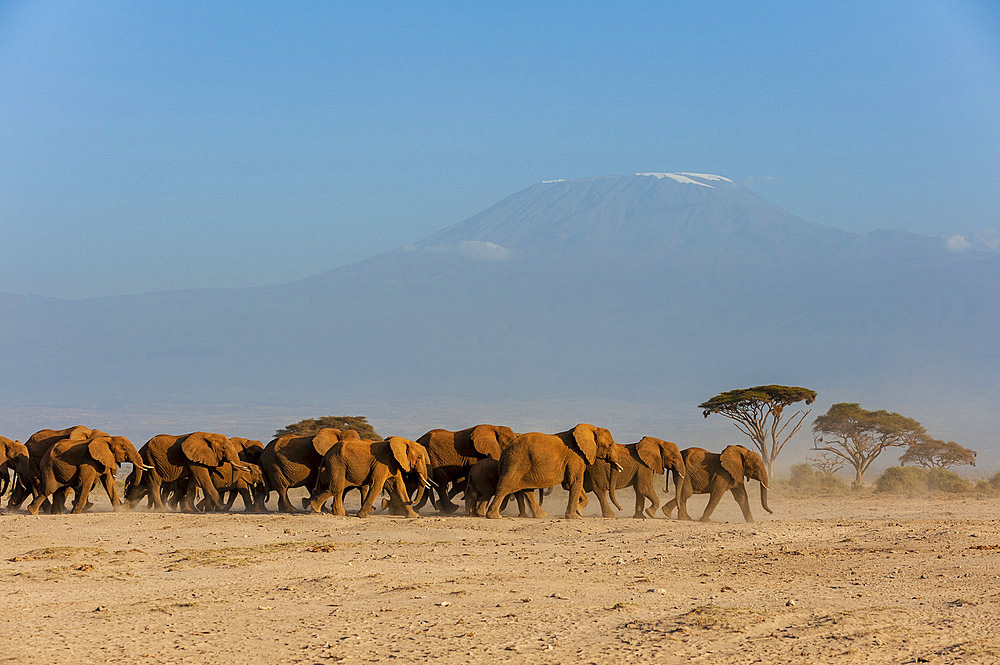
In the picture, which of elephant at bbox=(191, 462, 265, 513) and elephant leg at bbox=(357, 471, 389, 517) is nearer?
elephant leg at bbox=(357, 471, 389, 517)

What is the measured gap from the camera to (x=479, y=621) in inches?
481

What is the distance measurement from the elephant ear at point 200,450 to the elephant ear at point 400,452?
5.57 m

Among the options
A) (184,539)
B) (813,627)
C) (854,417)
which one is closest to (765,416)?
(854,417)

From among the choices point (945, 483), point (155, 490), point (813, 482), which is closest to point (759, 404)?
point (813, 482)

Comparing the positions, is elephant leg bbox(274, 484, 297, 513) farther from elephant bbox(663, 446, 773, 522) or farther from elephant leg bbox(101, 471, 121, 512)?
elephant bbox(663, 446, 773, 522)

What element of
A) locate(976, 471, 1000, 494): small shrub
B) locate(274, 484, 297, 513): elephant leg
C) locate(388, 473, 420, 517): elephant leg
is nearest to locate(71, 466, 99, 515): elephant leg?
locate(274, 484, 297, 513): elephant leg

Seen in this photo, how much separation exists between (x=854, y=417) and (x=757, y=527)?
123 feet

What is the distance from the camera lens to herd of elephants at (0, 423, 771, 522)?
26.2m

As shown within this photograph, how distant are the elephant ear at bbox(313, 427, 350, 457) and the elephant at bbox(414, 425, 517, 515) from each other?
2123 millimetres

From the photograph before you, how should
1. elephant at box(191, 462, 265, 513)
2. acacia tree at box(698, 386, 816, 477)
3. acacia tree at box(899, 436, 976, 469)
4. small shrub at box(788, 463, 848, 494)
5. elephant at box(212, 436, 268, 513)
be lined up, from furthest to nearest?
acacia tree at box(899, 436, 976, 469) → acacia tree at box(698, 386, 816, 477) → small shrub at box(788, 463, 848, 494) → elephant at box(212, 436, 268, 513) → elephant at box(191, 462, 265, 513)

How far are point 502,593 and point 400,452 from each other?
40.4ft

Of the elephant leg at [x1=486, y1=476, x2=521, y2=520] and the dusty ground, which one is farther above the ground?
the elephant leg at [x1=486, y1=476, x2=521, y2=520]

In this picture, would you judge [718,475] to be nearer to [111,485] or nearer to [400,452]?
[400,452]

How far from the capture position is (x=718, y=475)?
27.4 metres
